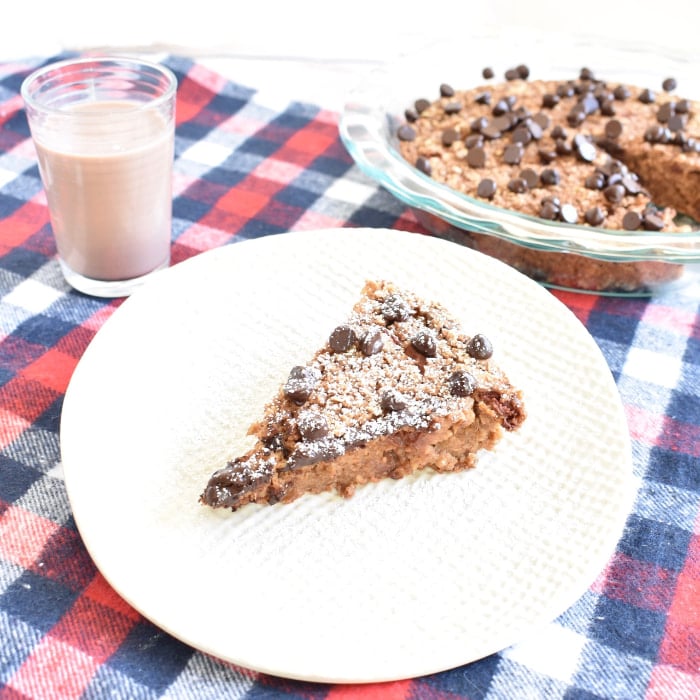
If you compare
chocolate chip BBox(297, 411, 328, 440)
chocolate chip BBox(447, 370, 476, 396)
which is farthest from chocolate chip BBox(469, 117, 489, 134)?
chocolate chip BBox(297, 411, 328, 440)

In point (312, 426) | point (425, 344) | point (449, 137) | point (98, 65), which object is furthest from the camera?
point (449, 137)

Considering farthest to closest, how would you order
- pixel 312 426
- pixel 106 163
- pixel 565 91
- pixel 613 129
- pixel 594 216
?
pixel 565 91 < pixel 613 129 < pixel 594 216 < pixel 106 163 < pixel 312 426

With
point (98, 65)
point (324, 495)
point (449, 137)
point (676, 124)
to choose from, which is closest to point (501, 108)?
point (449, 137)

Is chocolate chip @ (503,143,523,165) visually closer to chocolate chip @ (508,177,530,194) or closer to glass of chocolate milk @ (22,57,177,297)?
chocolate chip @ (508,177,530,194)

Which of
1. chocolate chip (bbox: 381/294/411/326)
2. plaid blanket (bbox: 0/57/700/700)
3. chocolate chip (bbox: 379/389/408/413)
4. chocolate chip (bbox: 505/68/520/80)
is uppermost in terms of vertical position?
chocolate chip (bbox: 505/68/520/80)

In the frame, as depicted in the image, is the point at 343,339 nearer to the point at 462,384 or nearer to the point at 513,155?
the point at 462,384

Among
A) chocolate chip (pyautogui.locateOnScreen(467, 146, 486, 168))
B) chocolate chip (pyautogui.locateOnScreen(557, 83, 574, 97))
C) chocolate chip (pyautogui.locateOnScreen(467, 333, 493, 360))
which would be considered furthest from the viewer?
chocolate chip (pyautogui.locateOnScreen(557, 83, 574, 97))

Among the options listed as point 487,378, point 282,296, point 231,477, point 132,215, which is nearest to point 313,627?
point 231,477
